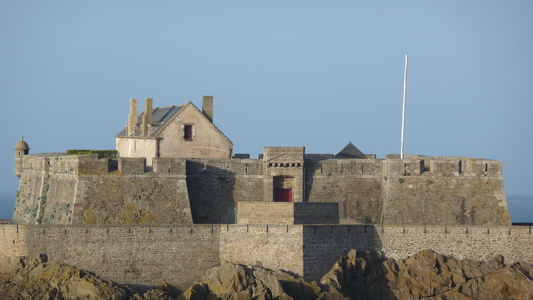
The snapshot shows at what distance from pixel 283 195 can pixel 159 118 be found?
7.95 m

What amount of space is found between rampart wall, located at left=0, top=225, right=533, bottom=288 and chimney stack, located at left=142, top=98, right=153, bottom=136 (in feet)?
29.0

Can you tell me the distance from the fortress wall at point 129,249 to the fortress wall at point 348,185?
22.1 ft

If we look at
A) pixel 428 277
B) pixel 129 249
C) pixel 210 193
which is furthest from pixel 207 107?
pixel 428 277

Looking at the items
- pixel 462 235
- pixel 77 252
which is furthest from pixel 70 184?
pixel 462 235

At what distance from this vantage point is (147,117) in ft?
192

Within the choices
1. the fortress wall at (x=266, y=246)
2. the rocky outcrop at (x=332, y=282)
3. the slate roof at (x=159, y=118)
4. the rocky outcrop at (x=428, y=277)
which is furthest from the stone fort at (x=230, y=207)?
the rocky outcrop at (x=332, y=282)

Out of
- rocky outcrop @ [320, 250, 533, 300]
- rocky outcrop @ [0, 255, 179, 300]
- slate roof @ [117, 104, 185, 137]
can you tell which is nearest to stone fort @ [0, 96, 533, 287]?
slate roof @ [117, 104, 185, 137]

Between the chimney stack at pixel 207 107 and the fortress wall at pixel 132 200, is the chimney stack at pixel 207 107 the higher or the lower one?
the higher one

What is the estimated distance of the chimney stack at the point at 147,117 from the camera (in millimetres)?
58281

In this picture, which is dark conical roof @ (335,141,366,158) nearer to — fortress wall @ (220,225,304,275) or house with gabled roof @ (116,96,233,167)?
house with gabled roof @ (116,96,233,167)

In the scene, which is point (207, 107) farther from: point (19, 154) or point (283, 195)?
point (19, 154)

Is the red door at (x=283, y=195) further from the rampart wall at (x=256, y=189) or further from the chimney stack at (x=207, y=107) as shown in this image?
the chimney stack at (x=207, y=107)

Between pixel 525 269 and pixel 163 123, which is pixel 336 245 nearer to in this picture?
pixel 525 269

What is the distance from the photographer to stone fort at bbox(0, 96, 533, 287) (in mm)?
49938
